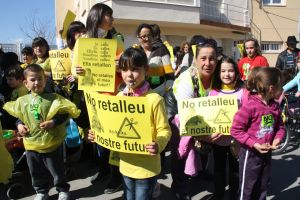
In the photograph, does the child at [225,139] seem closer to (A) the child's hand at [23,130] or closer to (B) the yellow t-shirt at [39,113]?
(B) the yellow t-shirt at [39,113]

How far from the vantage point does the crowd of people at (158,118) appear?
277 cm

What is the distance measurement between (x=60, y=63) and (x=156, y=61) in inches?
49.4

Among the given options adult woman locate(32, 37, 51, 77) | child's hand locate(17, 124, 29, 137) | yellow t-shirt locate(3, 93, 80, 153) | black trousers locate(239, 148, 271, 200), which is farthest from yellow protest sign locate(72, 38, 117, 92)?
adult woman locate(32, 37, 51, 77)

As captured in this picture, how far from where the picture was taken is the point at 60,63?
452cm

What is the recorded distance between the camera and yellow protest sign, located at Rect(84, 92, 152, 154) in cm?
253

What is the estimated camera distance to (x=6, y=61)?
5.50 m

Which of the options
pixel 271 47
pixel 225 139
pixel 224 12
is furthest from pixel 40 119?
pixel 271 47

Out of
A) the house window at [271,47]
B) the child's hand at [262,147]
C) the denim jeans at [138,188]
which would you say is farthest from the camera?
the house window at [271,47]

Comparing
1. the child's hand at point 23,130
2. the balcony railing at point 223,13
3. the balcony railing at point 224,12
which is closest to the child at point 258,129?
the child's hand at point 23,130

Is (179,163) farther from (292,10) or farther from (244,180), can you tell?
(292,10)

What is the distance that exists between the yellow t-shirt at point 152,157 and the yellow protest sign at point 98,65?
875 mm

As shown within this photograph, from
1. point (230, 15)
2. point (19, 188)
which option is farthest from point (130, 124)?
point (230, 15)

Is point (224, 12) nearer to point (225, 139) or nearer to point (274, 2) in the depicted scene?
point (274, 2)

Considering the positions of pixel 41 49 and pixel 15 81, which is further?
pixel 41 49
